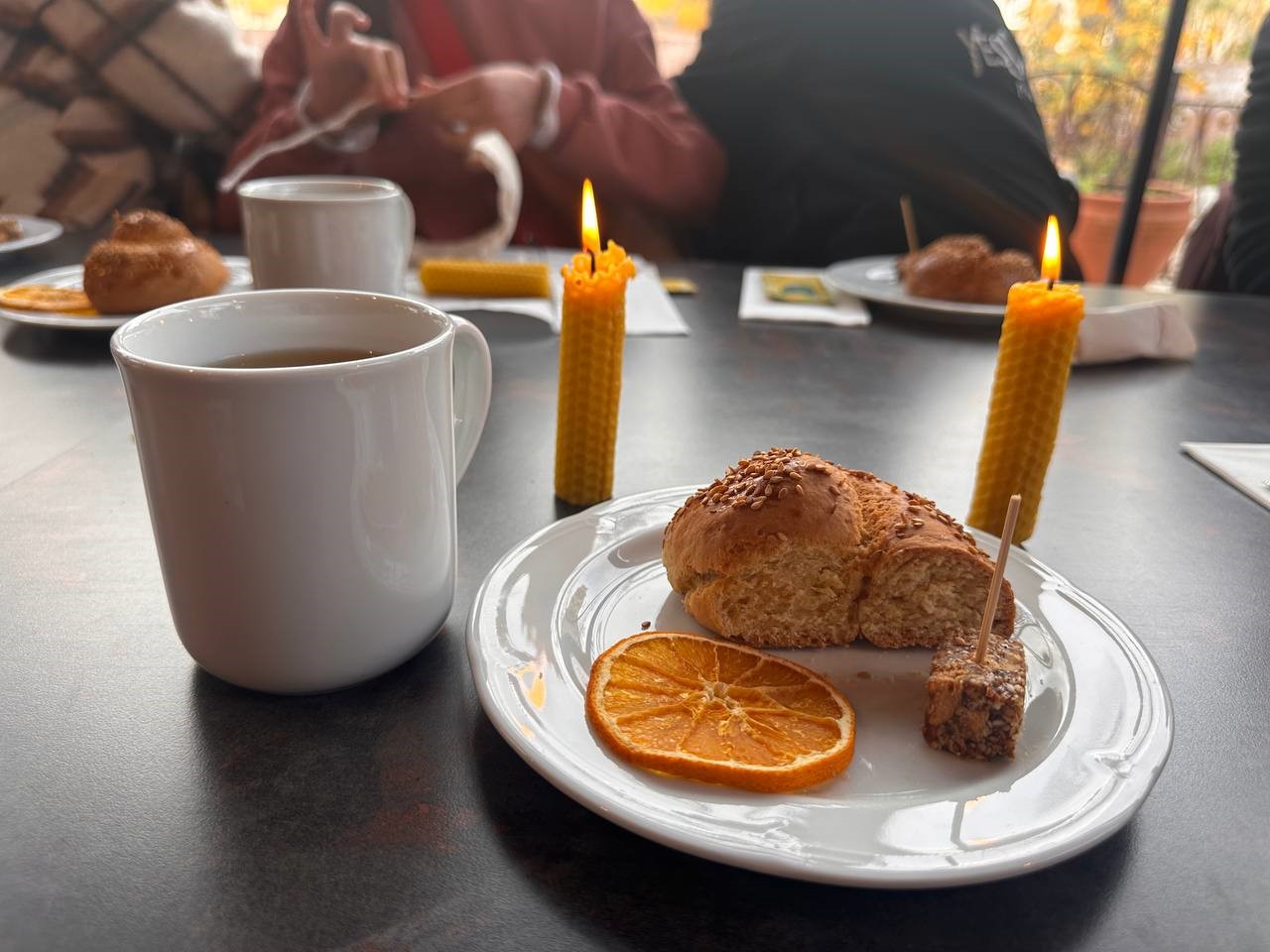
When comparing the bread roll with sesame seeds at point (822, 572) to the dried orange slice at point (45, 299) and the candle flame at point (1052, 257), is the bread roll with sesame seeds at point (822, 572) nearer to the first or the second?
the candle flame at point (1052, 257)

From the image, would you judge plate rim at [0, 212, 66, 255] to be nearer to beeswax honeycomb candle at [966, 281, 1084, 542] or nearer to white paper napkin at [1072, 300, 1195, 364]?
beeswax honeycomb candle at [966, 281, 1084, 542]

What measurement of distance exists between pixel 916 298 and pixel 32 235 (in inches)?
54.4

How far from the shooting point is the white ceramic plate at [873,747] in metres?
0.38

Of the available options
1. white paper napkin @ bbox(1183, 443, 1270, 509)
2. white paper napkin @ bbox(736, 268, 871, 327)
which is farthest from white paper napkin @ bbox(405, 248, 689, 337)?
white paper napkin @ bbox(1183, 443, 1270, 509)

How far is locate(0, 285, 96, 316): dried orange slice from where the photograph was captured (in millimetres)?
1113

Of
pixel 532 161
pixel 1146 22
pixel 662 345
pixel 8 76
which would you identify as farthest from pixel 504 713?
pixel 1146 22

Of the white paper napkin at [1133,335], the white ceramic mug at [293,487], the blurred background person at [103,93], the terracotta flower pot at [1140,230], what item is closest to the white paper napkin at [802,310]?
the white paper napkin at [1133,335]

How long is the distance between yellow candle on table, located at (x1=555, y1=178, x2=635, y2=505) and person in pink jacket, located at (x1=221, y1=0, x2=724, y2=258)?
3.18ft

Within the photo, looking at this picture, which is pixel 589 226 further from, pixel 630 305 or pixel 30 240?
pixel 30 240

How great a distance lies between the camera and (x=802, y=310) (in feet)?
4.45

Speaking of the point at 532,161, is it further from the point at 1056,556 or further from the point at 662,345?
the point at 1056,556

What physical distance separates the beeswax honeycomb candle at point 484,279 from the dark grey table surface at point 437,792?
54cm

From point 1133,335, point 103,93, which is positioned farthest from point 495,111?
point 1133,335

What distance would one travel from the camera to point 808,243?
222 centimetres
